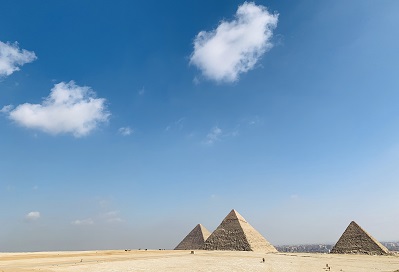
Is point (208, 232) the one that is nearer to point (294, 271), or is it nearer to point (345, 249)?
point (345, 249)

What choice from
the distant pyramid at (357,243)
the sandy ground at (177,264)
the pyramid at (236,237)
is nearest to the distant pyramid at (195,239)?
the pyramid at (236,237)

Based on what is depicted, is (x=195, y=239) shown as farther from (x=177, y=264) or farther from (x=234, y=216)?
(x=177, y=264)

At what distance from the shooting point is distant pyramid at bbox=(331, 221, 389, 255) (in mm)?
59237

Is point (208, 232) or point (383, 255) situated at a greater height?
point (208, 232)

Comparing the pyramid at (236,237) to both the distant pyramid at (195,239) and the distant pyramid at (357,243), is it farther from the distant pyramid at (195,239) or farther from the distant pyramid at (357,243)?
the distant pyramid at (357,243)

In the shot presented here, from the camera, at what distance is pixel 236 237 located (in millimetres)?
70438

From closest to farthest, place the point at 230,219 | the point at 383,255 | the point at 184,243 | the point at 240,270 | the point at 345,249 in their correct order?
the point at 240,270 → the point at 383,255 → the point at 345,249 → the point at 230,219 → the point at 184,243

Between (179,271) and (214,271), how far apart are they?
2.90 metres

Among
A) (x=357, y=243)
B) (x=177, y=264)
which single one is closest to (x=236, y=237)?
(x=357, y=243)

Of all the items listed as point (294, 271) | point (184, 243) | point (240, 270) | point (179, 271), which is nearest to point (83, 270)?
point (179, 271)

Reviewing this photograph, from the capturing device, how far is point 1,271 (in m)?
22.7

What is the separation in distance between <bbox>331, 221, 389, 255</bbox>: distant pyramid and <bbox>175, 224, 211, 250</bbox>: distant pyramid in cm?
3061

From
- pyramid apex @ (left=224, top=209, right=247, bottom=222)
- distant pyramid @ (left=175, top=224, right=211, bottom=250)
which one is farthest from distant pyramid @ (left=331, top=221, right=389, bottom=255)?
distant pyramid @ (left=175, top=224, right=211, bottom=250)

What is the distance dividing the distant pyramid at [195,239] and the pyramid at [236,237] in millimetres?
5762
